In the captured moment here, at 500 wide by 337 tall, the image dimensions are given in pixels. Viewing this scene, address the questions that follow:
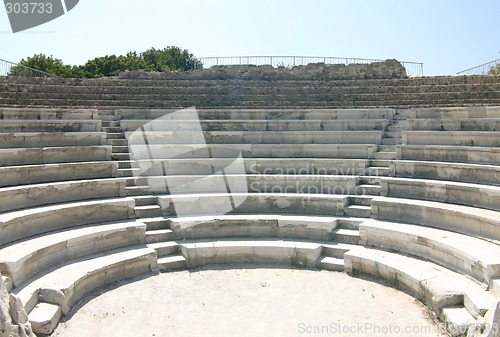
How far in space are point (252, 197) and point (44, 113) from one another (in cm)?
500

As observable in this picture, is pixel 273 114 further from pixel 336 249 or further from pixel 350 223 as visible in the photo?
pixel 336 249

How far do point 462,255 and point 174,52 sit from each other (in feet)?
191

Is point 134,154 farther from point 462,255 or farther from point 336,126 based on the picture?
point 462,255

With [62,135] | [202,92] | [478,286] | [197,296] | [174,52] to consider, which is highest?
[174,52]

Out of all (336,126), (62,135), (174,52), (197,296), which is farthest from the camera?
(174,52)

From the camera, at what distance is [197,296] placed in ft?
20.9

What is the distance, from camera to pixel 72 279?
233 inches

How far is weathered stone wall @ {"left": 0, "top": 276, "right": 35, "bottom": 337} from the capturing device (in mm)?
4133

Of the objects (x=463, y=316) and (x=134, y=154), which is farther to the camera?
(x=134, y=154)

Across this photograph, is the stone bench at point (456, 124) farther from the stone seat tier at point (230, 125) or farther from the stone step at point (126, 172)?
the stone step at point (126, 172)

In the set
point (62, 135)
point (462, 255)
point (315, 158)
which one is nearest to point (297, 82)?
point (315, 158)

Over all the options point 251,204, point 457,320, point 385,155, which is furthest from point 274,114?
point 457,320

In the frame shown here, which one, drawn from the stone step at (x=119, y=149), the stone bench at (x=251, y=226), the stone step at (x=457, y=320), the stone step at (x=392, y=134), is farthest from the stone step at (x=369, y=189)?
the stone step at (x=119, y=149)

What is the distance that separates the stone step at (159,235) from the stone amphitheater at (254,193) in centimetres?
4
